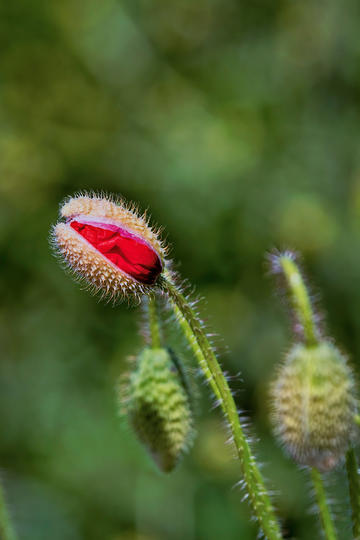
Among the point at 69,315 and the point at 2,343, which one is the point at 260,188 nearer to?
the point at 69,315

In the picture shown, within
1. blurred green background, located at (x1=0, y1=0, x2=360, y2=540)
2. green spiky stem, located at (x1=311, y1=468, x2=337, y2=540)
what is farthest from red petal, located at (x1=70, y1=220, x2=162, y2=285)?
blurred green background, located at (x1=0, y1=0, x2=360, y2=540)

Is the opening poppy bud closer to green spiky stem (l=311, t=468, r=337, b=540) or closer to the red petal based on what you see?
the red petal

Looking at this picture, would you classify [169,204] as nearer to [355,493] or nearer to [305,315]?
[305,315]

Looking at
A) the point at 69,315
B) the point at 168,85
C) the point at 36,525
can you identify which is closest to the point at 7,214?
the point at 69,315

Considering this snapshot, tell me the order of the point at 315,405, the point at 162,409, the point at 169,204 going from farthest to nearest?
the point at 169,204, the point at 162,409, the point at 315,405

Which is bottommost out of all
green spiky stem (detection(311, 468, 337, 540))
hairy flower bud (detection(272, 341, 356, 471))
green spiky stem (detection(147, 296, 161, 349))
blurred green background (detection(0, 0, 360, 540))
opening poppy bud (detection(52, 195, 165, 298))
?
green spiky stem (detection(311, 468, 337, 540))

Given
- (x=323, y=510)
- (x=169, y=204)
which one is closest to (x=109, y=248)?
(x=323, y=510)
